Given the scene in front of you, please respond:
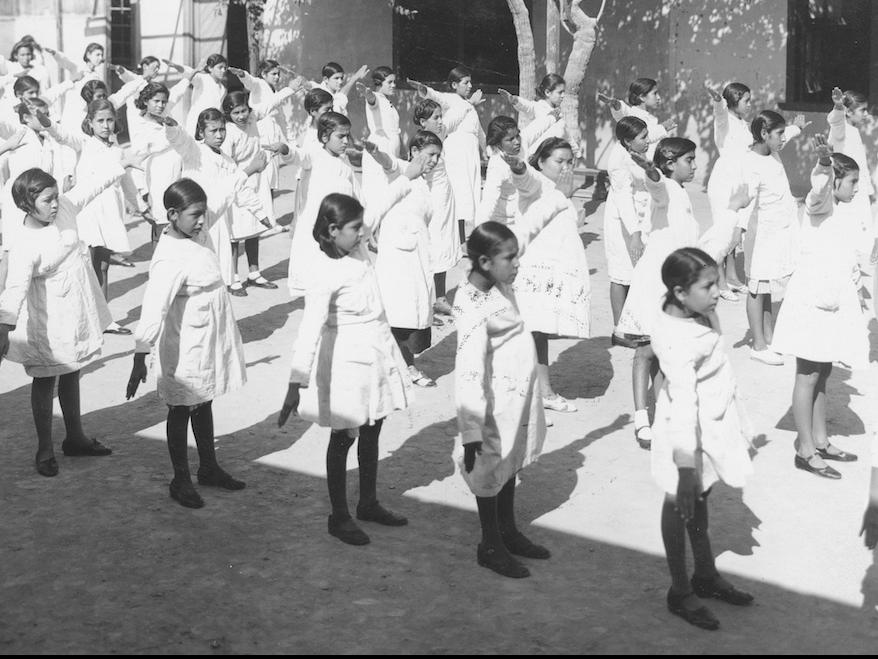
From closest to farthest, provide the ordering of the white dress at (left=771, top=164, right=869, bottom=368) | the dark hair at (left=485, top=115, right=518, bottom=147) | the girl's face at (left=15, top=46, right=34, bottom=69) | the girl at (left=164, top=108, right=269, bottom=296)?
the white dress at (left=771, top=164, right=869, bottom=368), the dark hair at (left=485, top=115, right=518, bottom=147), the girl at (left=164, top=108, right=269, bottom=296), the girl's face at (left=15, top=46, right=34, bottom=69)

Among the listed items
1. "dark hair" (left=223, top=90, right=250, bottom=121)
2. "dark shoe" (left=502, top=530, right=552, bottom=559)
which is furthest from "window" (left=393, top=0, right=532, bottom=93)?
"dark shoe" (left=502, top=530, right=552, bottom=559)

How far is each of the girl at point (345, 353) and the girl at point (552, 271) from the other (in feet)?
5.97

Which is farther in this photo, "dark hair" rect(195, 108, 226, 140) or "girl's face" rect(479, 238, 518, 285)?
"dark hair" rect(195, 108, 226, 140)

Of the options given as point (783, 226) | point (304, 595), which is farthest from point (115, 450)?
point (783, 226)

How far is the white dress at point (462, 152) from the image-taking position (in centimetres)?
1219

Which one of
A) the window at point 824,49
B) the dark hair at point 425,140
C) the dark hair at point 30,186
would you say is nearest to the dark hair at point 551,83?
the dark hair at point 425,140

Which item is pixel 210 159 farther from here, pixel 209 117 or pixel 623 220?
pixel 623 220

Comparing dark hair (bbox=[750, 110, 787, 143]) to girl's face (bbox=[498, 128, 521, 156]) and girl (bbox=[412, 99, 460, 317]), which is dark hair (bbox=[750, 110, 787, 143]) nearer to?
girl's face (bbox=[498, 128, 521, 156])

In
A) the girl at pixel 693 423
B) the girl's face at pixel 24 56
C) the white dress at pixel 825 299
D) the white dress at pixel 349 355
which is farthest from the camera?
the girl's face at pixel 24 56

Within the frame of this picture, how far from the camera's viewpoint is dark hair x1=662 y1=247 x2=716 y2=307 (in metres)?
5.07

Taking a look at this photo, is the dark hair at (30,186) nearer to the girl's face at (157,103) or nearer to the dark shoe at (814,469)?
the girl's face at (157,103)

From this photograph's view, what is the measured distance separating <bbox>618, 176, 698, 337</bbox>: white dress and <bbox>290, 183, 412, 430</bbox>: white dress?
75.9 inches

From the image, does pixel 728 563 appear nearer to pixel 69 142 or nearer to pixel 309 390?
pixel 309 390

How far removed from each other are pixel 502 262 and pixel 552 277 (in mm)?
2133
